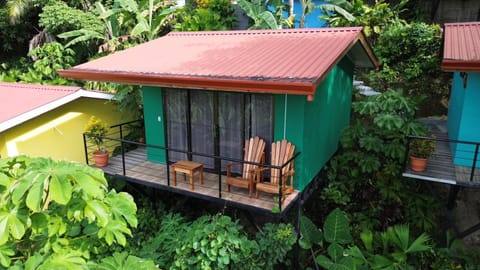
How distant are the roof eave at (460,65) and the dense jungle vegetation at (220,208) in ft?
5.31

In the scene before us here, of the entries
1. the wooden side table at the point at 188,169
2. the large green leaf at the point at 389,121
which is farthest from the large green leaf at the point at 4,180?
the large green leaf at the point at 389,121

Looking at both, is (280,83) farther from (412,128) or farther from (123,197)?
(412,128)

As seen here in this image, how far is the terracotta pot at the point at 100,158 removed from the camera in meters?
8.09

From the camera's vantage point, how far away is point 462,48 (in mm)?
6684

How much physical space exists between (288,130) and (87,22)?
11.3 metres

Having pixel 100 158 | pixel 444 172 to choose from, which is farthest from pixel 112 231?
pixel 444 172

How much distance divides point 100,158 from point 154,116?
1642 mm

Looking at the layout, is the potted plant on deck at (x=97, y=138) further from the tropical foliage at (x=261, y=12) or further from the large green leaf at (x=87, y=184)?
the tropical foliage at (x=261, y=12)

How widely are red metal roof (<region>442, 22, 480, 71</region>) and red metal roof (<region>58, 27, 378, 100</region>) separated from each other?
5.74ft

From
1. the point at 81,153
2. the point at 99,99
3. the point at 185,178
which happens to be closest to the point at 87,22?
the point at 99,99

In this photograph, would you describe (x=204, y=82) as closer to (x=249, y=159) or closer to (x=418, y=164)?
(x=249, y=159)

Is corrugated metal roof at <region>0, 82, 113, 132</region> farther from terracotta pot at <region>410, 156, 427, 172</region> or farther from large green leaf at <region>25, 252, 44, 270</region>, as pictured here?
terracotta pot at <region>410, 156, 427, 172</region>

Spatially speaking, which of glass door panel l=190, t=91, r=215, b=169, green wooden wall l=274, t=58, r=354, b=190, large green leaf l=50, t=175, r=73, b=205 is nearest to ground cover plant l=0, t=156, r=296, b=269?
large green leaf l=50, t=175, r=73, b=205

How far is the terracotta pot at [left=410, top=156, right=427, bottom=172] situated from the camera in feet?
21.8
